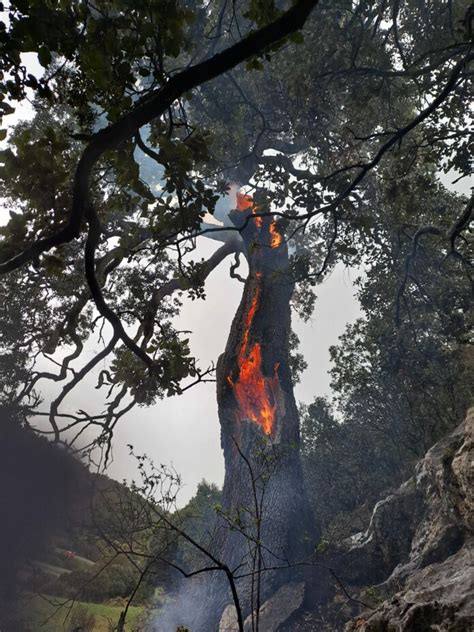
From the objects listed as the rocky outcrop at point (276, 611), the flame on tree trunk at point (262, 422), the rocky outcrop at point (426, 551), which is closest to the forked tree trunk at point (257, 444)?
the flame on tree trunk at point (262, 422)

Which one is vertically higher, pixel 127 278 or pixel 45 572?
pixel 127 278

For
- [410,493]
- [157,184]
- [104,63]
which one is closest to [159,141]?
[104,63]

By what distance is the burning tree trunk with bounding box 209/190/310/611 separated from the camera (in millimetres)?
9008

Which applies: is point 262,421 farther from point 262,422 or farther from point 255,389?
point 255,389

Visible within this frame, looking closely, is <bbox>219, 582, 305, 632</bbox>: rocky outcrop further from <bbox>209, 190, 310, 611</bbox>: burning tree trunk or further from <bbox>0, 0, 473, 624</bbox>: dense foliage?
<bbox>0, 0, 473, 624</bbox>: dense foliage

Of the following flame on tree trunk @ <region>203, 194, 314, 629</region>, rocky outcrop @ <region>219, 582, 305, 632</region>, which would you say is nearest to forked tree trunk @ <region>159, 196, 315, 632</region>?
flame on tree trunk @ <region>203, 194, 314, 629</region>

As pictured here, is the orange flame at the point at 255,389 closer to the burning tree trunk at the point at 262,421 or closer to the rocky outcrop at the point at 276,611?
the burning tree trunk at the point at 262,421

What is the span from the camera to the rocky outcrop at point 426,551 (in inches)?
89.7

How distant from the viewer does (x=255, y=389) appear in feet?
37.3

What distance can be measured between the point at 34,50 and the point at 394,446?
14.3m

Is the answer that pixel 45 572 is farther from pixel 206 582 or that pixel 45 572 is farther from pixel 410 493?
pixel 410 493

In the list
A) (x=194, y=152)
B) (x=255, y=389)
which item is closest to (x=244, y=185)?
(x=255, y=389)

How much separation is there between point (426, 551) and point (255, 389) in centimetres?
626

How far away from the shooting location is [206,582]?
943 cm
